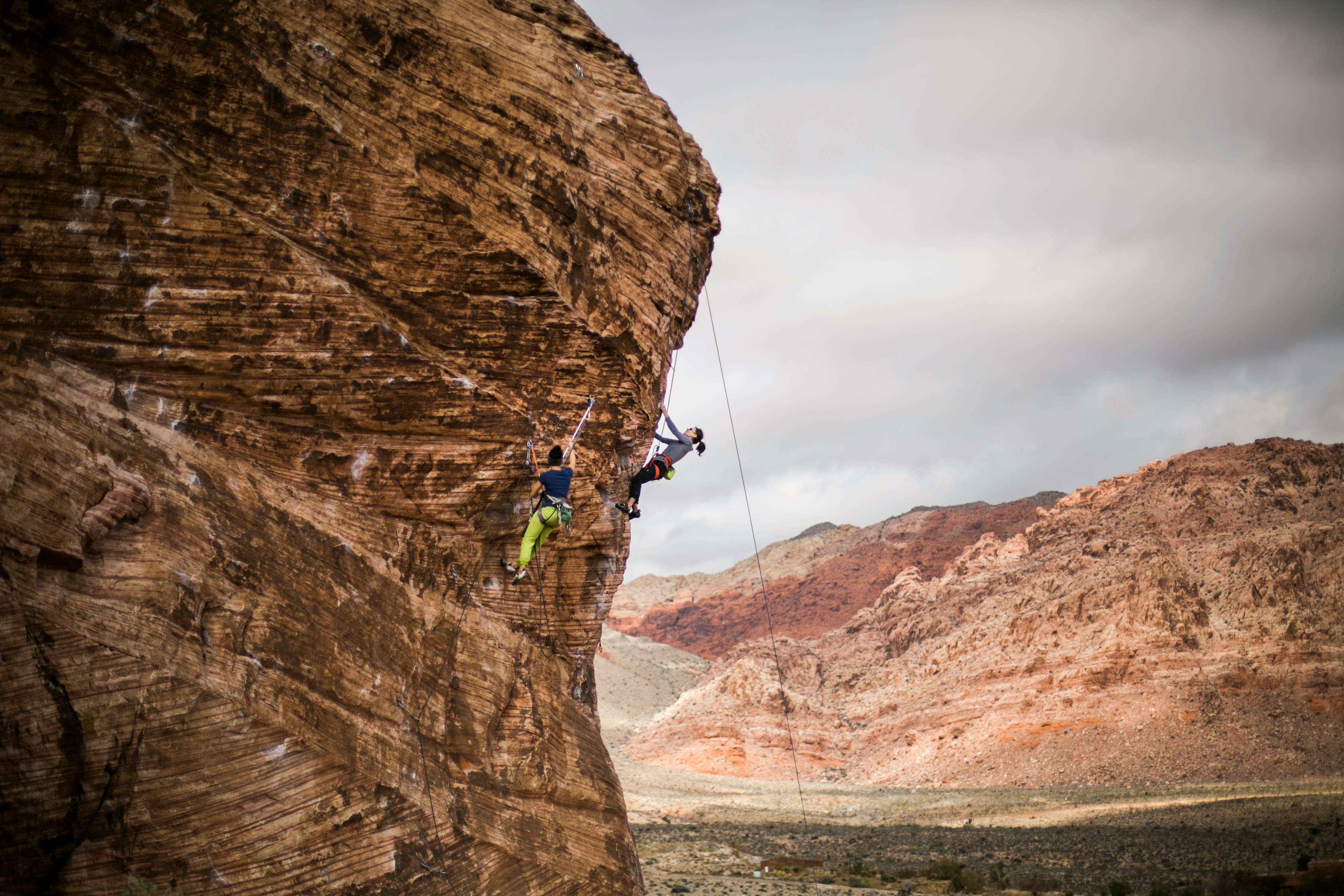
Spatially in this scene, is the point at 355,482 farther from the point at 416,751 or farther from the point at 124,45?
→ the point at 124,45

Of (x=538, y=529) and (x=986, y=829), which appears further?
(x=986, y=829)

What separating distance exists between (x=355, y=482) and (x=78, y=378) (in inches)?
121

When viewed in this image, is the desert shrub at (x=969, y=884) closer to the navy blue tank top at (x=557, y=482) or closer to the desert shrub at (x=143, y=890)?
the navy blue tank top at (x=557, y=482)

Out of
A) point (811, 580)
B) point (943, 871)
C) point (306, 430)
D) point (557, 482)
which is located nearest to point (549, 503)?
point (557, 482)

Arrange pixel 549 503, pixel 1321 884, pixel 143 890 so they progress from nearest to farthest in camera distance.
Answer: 1. pixel 143 890
2. pixel 549 503
3. pixel 1321 884

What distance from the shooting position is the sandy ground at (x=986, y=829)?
1027 inches

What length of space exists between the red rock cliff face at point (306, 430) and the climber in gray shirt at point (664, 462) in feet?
3.30

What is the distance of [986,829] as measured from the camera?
123 feet

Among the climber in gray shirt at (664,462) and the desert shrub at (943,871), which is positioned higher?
the climber in gray shirt at (664,462)

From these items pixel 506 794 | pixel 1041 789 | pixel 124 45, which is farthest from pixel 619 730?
pixel 124 45

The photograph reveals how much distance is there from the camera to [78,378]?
339 inches

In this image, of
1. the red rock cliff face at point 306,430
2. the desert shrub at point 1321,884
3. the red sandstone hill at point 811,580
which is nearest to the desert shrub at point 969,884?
Answer: the desert shrub at point 1321,884

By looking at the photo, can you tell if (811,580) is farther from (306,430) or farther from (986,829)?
(306,430)

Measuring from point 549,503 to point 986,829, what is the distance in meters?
34.2
